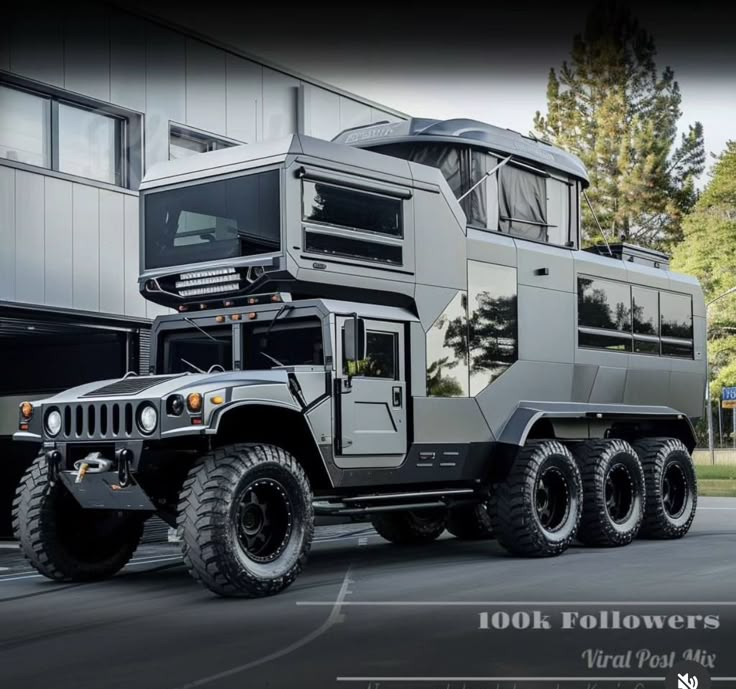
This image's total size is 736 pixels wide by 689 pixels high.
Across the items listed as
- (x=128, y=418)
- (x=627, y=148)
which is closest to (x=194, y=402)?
(x=128, y=418)

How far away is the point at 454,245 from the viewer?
12.4m

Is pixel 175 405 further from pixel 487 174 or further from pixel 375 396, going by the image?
pixel 487 174

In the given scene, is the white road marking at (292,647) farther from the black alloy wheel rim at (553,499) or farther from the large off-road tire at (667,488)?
the large off-road tire at (667,488)

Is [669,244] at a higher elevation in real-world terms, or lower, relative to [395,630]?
higher

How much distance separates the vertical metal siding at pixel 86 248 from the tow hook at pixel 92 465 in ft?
21.0

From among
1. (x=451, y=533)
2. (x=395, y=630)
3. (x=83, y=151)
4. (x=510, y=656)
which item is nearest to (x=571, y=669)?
(x=510, y=656)

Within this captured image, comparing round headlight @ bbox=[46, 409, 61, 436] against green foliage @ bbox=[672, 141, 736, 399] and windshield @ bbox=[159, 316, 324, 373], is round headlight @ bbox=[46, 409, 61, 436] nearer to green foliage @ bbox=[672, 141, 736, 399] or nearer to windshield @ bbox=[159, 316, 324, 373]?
windshield @ bbox=[159, 316, 324, 373]

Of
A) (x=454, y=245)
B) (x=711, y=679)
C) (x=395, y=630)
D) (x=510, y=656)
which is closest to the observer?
(x=711, y=679)

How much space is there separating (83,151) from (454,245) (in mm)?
6738

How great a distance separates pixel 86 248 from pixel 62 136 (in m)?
1.62

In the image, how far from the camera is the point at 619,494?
14.4 m

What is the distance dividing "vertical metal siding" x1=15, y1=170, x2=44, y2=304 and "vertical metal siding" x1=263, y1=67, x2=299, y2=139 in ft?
17.2

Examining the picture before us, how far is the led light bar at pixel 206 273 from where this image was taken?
1083cm

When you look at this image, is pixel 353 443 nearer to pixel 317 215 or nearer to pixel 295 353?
pixel 295 353
